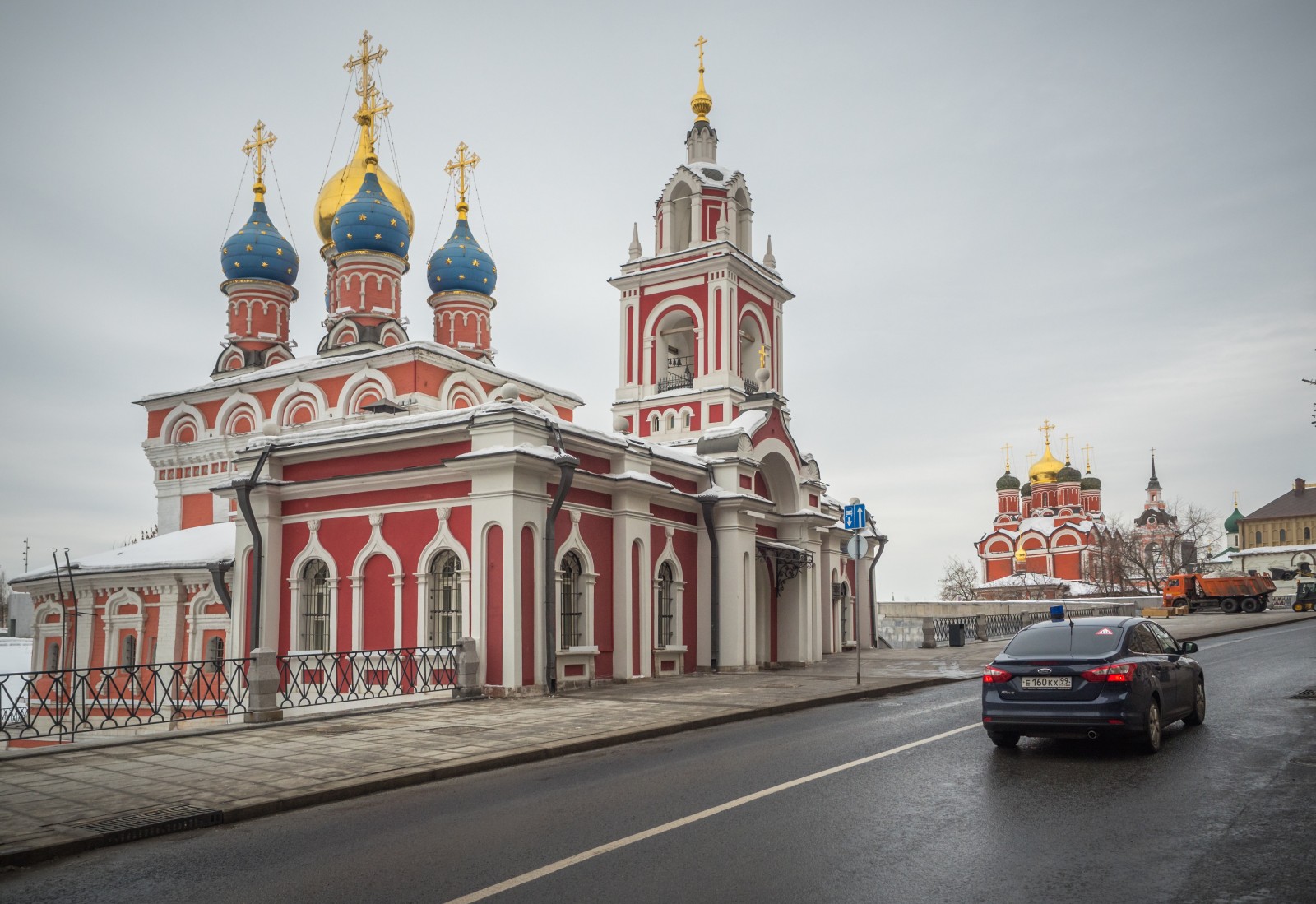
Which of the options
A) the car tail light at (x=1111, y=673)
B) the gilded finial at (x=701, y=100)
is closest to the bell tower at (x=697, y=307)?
the gilded finial at (x=701, y=100)

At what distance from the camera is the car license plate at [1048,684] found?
952 centimetres

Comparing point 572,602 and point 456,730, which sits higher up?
point 572,602

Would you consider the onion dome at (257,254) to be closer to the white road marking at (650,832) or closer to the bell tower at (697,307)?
the bell tower at (697,307)

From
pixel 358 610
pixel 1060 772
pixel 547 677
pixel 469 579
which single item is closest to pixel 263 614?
pixel 358 610

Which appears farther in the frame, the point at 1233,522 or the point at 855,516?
the point at 1233,522

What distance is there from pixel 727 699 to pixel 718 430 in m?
9.21

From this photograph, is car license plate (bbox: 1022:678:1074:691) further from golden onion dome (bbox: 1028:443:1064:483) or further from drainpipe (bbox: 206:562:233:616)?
golden onion dome (bbox: 1028:443:1064:483)

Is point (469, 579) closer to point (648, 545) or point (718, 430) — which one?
point (648, 545)

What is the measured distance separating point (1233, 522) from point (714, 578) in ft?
294

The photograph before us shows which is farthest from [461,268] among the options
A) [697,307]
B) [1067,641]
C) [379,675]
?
[1067,641]

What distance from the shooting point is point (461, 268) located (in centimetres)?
3512

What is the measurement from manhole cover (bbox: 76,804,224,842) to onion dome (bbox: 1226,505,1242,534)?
4051 inches

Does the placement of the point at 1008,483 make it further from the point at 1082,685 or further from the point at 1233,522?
the point at 1082,685

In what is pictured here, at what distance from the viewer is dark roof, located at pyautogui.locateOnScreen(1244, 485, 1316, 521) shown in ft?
278
